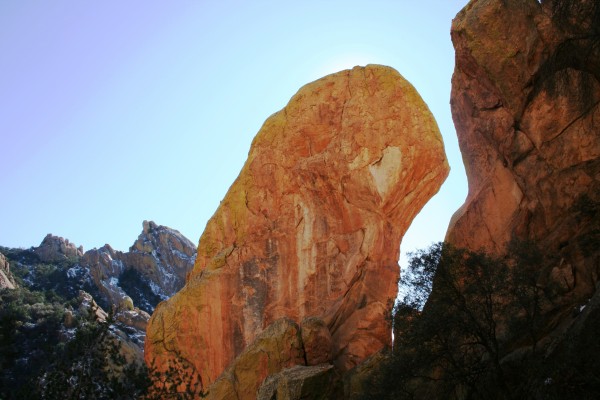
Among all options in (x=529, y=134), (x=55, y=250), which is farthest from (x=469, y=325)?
(x=55, y=250)

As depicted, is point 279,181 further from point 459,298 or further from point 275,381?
point 459,298

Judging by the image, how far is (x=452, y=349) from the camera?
24.4 m

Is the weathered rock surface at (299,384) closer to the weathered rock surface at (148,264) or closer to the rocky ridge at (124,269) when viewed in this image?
the rocky ridge at (124,269)

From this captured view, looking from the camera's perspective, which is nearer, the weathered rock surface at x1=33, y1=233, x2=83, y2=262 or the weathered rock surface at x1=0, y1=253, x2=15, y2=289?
the weathered rock surface at x1=0, y1=253, x2=15, y2=289

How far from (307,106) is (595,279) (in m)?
26.4

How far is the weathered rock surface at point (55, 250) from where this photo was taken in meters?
122

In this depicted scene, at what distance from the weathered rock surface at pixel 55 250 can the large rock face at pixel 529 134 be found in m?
103

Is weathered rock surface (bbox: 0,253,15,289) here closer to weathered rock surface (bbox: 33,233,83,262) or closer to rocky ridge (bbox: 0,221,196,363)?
rocky ridge (bbox: 0,221,196,363)

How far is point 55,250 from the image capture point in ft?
408

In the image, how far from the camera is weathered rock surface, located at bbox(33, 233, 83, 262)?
122250mm

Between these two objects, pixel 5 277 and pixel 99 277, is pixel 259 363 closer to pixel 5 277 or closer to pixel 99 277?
pixel 5 277

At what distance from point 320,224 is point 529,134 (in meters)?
17.1

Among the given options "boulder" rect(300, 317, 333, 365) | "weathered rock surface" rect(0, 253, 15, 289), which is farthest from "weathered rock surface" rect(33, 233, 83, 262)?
"boulder" rect(300, 317, 333, 365)

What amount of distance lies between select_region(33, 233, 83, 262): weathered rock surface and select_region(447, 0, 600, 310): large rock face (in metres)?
103
